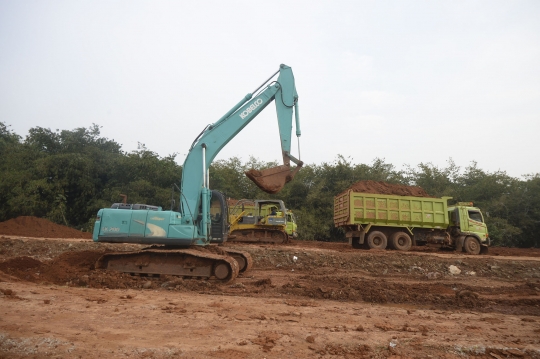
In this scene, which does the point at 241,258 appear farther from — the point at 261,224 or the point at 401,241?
the point at 261,224

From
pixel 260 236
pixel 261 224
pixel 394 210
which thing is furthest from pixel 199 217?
pixel 260 236

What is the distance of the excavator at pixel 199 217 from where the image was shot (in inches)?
337

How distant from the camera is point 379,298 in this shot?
285 inches

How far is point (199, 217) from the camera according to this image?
919cm

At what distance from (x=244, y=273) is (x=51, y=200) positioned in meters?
22.4

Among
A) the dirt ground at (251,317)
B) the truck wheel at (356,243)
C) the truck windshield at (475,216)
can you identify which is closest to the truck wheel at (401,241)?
the truck wheel at (356,243)

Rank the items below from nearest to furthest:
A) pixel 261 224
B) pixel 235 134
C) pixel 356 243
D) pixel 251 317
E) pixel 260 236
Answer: pixel 251 317 < pixel 235 134 < pixel 356 243 < pixel 261 224 < pixel 260 236

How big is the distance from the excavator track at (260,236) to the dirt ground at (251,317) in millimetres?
9776

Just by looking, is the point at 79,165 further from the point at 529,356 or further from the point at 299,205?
the point at 529,356

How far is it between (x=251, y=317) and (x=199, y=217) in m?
4.37

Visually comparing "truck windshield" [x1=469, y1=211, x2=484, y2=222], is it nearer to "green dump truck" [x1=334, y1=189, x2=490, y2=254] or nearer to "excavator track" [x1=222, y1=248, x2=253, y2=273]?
"green dump truck" [x1=334, y1=189, x2=490, y2=254]

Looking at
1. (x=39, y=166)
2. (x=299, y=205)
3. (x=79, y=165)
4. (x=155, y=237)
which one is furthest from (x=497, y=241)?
(x=39, y=166)

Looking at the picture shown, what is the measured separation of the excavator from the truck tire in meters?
8.78

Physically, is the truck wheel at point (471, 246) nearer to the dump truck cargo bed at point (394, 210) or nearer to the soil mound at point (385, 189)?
the dump truck cargo bed at point (394, 210)
